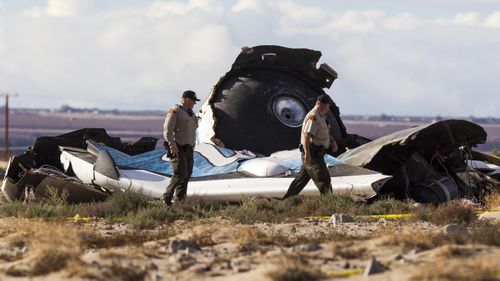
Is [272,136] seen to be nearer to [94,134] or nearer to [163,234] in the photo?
[94,134]

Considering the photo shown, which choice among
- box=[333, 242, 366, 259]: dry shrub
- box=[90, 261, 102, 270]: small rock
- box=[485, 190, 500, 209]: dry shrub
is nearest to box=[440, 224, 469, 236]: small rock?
box=[333, 242, 366, 259]: dry shrub

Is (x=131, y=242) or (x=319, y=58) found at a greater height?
(x=319, y=58)

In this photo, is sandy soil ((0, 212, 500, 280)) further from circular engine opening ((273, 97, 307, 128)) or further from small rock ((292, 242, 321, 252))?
→ circular engine opening ((273, 97, 307, 128))

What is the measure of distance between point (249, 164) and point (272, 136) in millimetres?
3216

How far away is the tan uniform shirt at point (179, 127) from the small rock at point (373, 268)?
6.13m

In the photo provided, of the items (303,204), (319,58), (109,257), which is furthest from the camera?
(319,58)

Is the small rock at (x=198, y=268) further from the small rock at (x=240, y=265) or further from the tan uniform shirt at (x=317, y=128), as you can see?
the tan uniform shirt at (x=317, y=128)

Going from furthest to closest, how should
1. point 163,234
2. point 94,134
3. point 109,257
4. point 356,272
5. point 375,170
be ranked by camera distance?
point 94,134
point 375,170
point 163,234
point 109,257
point 356,272

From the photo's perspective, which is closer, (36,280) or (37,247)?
(36,280)

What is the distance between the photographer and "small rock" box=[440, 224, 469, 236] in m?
11.3

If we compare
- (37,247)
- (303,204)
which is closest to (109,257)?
(37,247)

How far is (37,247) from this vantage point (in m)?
10.6

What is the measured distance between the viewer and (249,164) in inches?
715

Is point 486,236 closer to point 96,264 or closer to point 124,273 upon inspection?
point 124,273
